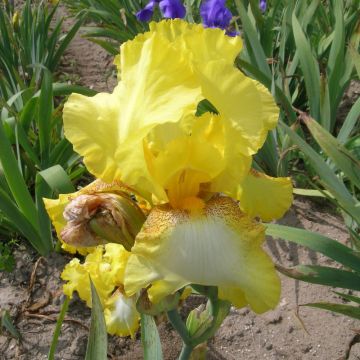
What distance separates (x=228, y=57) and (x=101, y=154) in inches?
10.0

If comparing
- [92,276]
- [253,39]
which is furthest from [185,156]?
[253,39]

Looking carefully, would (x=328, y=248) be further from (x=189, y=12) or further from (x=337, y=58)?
(x=189, y=12)

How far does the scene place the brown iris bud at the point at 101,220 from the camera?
876mm

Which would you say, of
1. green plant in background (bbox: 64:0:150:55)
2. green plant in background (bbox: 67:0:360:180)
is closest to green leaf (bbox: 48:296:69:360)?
green plant in background (bbox: 67:0:360:180)

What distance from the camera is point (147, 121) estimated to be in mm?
812

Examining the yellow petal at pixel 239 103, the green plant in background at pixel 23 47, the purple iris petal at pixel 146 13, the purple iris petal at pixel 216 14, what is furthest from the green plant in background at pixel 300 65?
the yellow petal at pixel 239 103

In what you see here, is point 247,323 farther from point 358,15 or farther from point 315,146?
point 358,15

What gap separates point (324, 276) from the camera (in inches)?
50.9

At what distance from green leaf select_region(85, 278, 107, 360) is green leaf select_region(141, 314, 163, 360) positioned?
180 millimetres

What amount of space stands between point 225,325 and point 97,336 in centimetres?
91

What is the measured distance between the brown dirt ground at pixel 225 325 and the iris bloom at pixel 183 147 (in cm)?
91

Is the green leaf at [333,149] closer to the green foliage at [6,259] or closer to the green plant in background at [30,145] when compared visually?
the green plant in background at [30,145]

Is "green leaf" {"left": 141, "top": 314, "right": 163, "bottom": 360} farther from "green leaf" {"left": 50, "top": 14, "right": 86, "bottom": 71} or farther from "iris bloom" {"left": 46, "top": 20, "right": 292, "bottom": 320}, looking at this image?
"green leaf" {"left": 50, "top": 14, "right": 86, "bottom": 71}

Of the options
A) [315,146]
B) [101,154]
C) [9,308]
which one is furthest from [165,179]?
[315,146]
